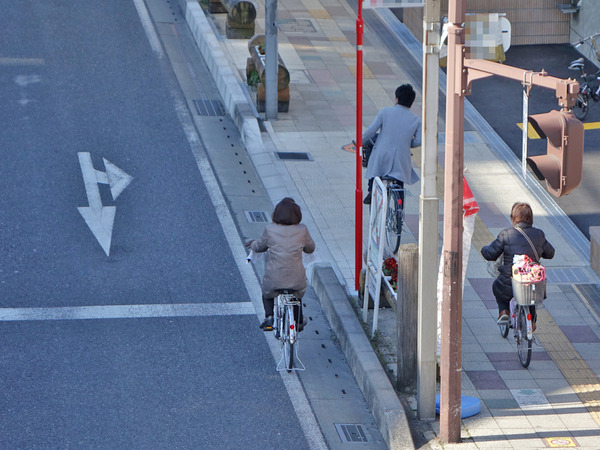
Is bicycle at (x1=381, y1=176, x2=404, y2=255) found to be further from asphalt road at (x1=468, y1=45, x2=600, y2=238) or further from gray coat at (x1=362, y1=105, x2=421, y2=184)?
asphalt road at (x1=468, y1=45, x2=600, y2=238)

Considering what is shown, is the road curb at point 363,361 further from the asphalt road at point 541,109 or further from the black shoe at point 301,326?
the asphalt road at point 541,109

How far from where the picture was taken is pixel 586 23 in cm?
1953

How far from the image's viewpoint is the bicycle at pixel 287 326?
32.4ft

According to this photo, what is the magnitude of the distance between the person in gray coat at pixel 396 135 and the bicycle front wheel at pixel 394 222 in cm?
24

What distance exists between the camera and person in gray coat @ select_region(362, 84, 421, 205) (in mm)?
11727

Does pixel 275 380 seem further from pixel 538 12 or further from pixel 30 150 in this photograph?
pixel 538 12

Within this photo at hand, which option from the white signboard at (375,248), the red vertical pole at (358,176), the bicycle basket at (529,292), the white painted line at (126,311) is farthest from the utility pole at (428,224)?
the white painted line at (126,311)

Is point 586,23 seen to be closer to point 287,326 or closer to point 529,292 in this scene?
point 529,292

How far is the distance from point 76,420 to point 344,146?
7.81 metres

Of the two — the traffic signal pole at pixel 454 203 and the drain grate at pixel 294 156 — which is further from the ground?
the traffic signal pole at pixel 454 203

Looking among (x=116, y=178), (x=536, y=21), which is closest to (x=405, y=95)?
(x=116, y=178)

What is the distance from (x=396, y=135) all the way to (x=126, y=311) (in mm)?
3627

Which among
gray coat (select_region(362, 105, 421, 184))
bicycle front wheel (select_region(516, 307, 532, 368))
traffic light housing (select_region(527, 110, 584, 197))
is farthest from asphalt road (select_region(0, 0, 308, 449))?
traffic light housing (select_region(527, 110, 584, 197))

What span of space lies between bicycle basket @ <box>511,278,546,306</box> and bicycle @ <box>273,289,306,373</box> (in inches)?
81.9
